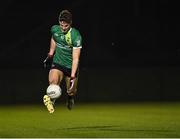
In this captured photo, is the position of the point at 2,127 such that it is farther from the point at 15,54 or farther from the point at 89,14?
the point at 89,14

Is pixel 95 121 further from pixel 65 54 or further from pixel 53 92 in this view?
pixel 53 92

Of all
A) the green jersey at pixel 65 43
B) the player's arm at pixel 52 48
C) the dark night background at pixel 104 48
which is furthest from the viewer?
the dark night background at pixel 104 48

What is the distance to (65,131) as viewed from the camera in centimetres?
1157

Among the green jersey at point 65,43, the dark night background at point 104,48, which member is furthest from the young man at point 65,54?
the dark night background at point 104,48

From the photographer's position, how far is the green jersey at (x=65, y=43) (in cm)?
1148

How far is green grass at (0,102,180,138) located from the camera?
11.1 metres

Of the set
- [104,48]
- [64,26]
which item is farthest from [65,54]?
[104,48]

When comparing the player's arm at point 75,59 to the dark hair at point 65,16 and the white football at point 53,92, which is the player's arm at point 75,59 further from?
the dark hair at point 65,16

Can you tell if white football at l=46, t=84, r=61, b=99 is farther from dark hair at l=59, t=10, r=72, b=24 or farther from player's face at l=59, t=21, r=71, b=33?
dark hair at l=59, t=10, r=72, b=24

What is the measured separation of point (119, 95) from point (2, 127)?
10.7 m

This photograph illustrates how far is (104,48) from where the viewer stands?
97.3 ft

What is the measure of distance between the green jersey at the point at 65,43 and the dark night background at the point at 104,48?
10.1 metres

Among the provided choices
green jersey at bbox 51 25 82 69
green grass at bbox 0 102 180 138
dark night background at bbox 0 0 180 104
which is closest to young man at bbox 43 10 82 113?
green jersey at bbox 51 25 82 69

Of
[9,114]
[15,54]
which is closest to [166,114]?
[9,114]
